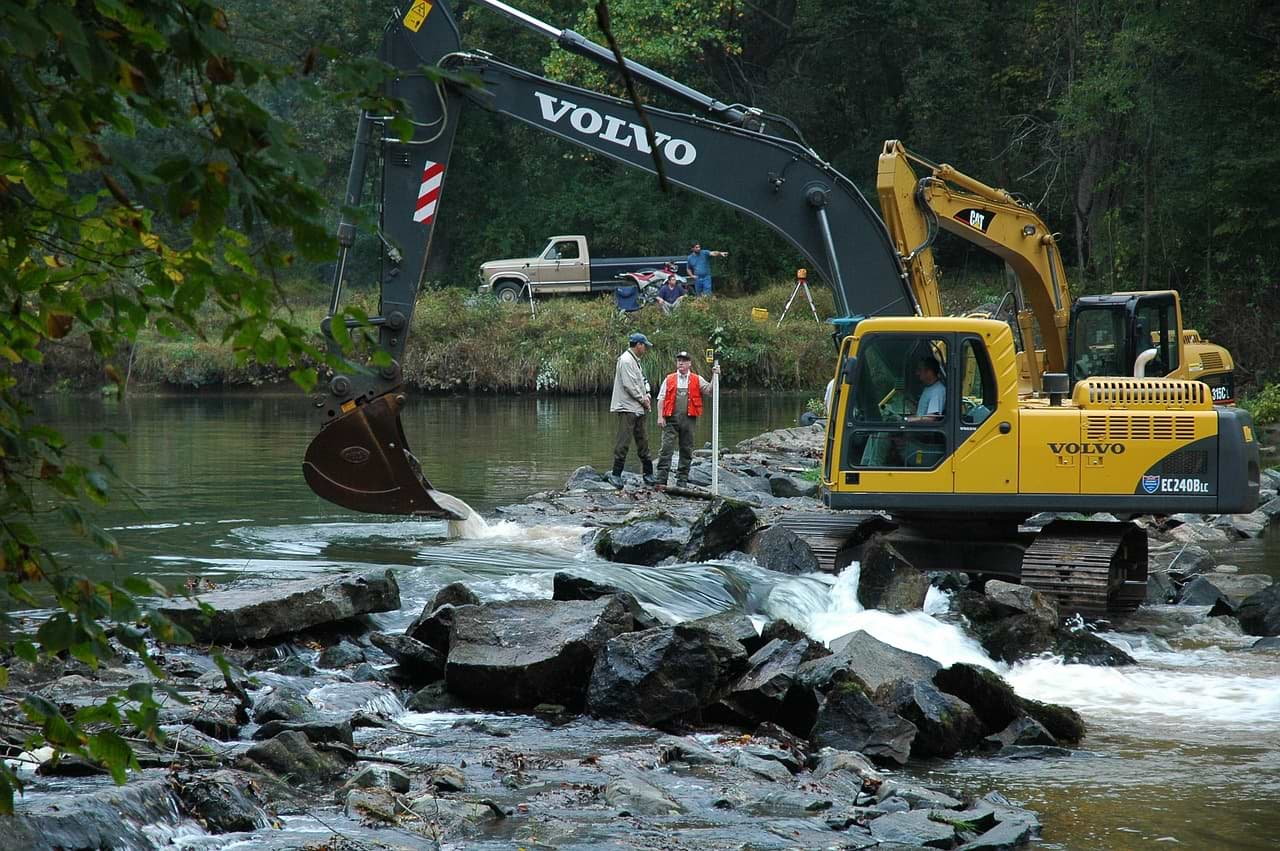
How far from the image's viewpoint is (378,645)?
395 inches

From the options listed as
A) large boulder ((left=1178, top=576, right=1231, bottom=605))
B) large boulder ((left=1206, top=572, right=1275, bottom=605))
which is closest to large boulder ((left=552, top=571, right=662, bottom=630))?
large boulder ((left=1178, top=576, right=1231, bottom=605))

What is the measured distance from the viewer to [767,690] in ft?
27.9

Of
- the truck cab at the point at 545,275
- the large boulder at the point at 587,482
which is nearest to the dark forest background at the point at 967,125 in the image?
the truck cab at the point at 545,275

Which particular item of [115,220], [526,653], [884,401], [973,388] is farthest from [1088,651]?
[115,220]

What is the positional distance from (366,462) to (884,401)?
4.71m

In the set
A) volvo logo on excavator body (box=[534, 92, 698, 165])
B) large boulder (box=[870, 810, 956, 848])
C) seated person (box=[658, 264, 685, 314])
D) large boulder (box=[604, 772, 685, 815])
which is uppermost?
seated person (box=[658, 264, 685, 314])

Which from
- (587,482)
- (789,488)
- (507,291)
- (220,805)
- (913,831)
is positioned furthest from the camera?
(507,291)

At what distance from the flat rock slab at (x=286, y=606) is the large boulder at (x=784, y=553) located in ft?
12.3

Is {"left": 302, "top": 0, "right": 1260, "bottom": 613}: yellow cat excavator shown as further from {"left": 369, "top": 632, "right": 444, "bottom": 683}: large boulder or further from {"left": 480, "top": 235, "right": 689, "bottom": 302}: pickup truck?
{"left": 480, "top": 235, "right": 689, "bottom": 302}: pickup truck

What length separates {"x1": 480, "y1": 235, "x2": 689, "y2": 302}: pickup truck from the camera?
148 feet

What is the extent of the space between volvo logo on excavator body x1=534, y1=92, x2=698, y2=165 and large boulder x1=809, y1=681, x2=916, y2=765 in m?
6.92

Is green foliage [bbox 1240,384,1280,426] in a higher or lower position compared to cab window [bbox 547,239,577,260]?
lower

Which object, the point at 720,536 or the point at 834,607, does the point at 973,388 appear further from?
the point at 720,536

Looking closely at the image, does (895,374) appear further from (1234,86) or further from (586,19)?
(586,19)
